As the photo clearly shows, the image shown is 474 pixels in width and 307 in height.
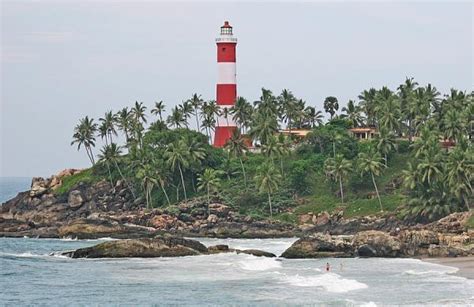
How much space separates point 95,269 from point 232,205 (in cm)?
3560

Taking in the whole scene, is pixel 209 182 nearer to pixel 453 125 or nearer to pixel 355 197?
pixel 355 197

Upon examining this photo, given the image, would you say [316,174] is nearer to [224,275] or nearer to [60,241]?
[60,241]

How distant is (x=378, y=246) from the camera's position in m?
65.2

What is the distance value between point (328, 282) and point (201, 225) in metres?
40.1

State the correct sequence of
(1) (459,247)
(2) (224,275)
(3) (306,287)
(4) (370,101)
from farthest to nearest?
(4) (370,101)
(1) (459,247)
(2) (224,275)
(3) (306,287)

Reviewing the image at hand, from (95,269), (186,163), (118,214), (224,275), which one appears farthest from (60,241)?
(224,275)

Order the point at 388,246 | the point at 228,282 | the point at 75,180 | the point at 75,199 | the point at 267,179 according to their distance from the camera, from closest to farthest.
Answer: the point at 228,282, the point at 388,246, the point at 267,179, the point at 75,199, the point at 75,180

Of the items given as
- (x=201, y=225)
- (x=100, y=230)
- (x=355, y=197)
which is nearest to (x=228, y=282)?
(x=100, y=230)

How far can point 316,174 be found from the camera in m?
100

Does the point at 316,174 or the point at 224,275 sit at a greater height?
the point at 316,174

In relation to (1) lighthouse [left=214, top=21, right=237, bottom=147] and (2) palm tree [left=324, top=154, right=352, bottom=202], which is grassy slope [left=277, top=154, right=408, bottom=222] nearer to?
(2) palm tree [left=324, top=154, right=352, bottom=202]

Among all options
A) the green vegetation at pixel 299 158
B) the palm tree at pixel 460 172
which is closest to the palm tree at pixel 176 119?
the green vegetation at pixel 299 158

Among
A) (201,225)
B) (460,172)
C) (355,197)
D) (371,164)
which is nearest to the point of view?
(460,172)

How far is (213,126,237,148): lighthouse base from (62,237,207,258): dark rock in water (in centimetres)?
4522
